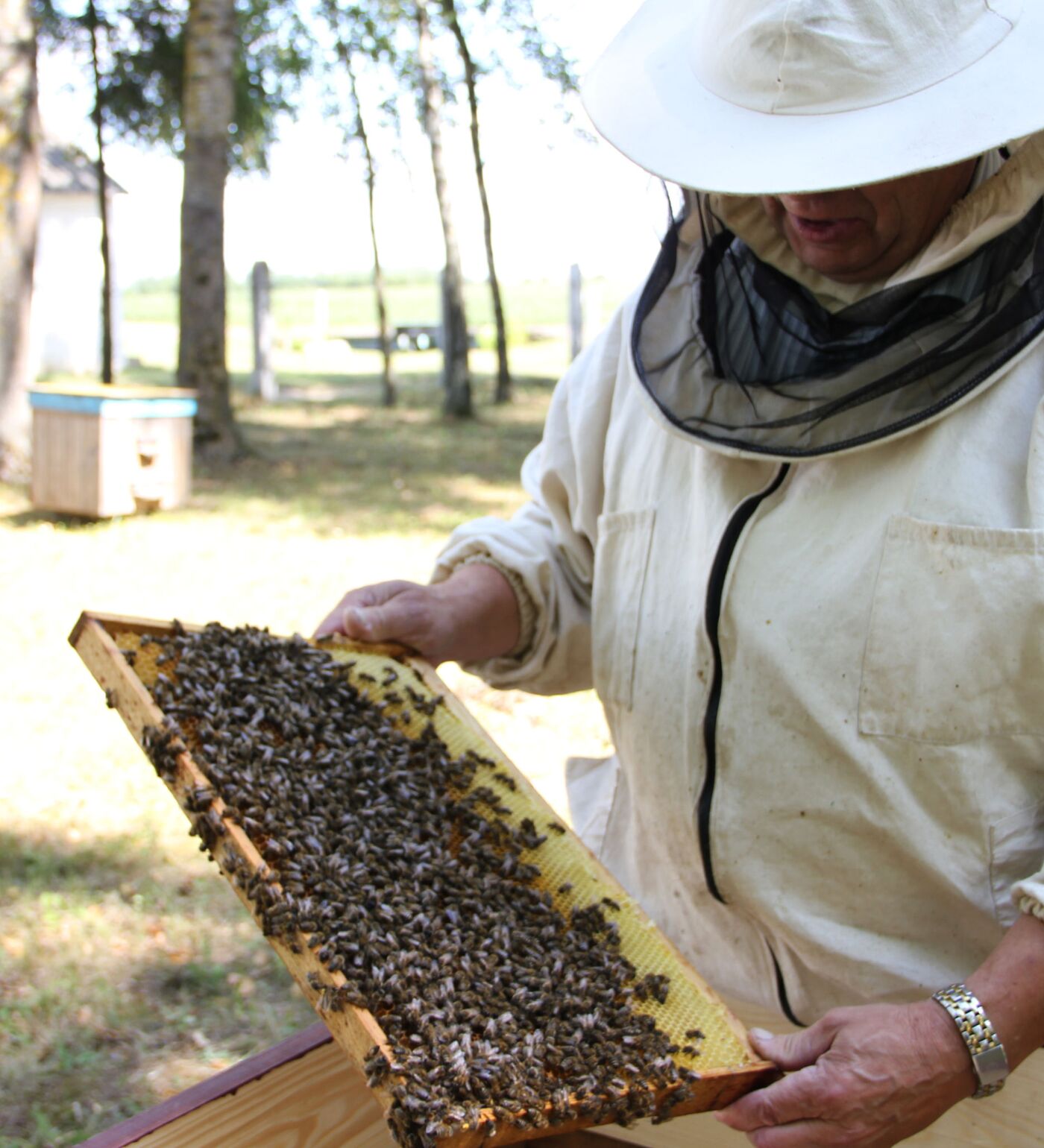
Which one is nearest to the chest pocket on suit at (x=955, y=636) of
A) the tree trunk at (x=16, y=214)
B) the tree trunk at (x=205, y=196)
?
the tree trunk at (x=16, y=214)

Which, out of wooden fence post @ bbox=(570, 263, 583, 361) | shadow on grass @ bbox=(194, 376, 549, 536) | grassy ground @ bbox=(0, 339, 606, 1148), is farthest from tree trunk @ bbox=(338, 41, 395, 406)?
grassy ground @ bbox=(0, 339, 606, 1148)

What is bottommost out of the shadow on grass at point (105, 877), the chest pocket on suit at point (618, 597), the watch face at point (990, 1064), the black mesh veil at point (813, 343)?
the shadow on grass at point (105, 877)

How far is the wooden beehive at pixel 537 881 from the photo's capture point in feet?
5.05

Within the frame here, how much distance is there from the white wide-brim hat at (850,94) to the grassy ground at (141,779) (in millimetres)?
2784

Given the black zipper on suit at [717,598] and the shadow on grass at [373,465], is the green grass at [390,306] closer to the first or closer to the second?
the shadow on grass at [373,465]

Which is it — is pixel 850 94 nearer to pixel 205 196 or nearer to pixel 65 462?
pixel 65 462

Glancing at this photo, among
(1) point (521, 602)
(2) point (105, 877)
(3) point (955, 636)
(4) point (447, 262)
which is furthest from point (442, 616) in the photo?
(4) point (447, 262)

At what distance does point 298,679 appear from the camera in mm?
2236

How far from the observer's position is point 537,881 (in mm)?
1967

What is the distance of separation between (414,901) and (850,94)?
4.31ft

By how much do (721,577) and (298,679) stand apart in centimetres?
80

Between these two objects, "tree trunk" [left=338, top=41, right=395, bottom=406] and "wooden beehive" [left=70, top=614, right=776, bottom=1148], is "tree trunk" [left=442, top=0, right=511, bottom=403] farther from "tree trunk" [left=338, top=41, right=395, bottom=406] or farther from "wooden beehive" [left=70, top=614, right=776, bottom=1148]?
"wooden beehive" [left=70, top=614, right=776, bottom=1148]

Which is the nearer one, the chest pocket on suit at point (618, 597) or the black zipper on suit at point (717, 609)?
the black zipper on suit at point (717, 609)

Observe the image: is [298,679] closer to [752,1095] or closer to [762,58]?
[752,1095]
